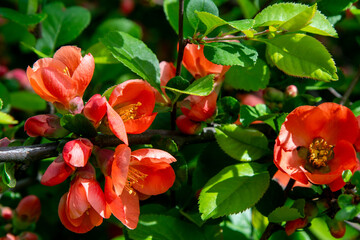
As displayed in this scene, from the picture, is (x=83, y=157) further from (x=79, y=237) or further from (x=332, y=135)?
(x=79, y=237)

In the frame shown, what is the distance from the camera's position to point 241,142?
3.44 ft

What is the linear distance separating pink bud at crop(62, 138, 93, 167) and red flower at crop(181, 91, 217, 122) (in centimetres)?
26

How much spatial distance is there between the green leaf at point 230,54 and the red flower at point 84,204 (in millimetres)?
351

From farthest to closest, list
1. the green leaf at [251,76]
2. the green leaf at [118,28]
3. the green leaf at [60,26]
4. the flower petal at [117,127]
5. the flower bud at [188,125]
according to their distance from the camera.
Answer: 1. the green leaf at [118,28]
2. the green leaf at [60,26]
3. the green leaf at [251,76]
4. the flower bud at [188,125]
5. the flower petal at [117,127]

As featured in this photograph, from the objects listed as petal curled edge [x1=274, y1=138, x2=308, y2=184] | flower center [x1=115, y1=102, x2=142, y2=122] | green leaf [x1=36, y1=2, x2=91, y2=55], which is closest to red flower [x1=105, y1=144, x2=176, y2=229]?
flower center [x1=115, y1=102, x2=142, y2=122]

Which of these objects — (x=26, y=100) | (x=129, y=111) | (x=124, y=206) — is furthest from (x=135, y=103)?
(x=26, y=100)

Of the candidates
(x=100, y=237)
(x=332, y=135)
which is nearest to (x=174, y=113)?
(x=332, y=135)

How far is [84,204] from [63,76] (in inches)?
10.3

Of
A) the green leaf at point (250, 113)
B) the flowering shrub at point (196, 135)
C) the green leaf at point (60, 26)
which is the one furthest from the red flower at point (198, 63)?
the green leaf at point (60, 26)

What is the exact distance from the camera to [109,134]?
37.7 inches

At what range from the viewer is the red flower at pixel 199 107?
101 cm

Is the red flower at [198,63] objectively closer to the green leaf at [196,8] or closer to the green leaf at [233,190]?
the green leaf at [196,8]

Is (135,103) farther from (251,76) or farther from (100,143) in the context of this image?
(251,76)

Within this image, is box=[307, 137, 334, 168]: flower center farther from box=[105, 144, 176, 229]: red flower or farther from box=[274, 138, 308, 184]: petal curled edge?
box=[105, 144, 176, 229]: red flower
